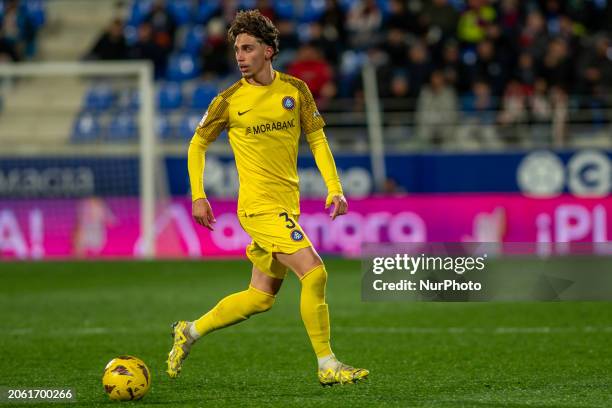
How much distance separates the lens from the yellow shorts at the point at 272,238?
6883 millimetres

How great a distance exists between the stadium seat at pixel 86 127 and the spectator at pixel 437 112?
4.62 metres

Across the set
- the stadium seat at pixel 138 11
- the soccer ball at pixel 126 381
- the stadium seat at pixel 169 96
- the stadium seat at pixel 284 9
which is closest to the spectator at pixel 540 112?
the stadium seat at pixel 284 9

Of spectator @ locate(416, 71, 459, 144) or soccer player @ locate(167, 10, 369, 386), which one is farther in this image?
spectator @ locate(416, 71, 459, 144)

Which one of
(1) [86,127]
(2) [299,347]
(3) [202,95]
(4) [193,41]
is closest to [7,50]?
Answer: (4) [193,41]

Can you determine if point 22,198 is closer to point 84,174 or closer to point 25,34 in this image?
point 84,174

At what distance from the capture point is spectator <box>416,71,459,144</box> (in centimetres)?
1784

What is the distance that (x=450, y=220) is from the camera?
658 inches

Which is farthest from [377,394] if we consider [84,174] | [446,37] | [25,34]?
[25,34]

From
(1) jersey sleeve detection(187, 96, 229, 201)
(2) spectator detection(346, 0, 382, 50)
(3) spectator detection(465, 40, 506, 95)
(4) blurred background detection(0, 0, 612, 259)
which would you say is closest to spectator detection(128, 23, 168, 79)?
(4) blurred background detection(0, 0, 612, 259)

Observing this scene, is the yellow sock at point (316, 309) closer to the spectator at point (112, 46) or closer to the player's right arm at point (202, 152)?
the player's right arm at point (202, 152)

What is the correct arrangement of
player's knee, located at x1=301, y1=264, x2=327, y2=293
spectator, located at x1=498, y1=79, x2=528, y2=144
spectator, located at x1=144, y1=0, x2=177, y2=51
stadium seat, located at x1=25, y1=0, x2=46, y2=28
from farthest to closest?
stadium seat, located at x1=25, y1=0, x2=46, y2=28 → spectator, located at x1=144, y1=0, x2=177, y2=51 → spectator, located at x1=498, y1=79, x2=528, y2=144 → player's knee, located at x1=301, y1=264, x2=327, y2=293

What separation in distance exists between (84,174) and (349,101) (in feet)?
13.1

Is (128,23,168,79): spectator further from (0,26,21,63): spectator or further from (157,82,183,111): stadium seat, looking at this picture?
(0,26,21,63): spectator

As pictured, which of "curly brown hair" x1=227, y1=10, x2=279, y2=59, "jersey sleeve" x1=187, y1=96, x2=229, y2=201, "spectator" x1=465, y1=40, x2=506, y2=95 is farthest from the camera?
"spectator" x1=465, y1=40, x2=506, y2=95
